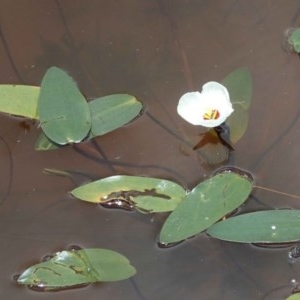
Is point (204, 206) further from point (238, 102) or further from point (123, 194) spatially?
point (238, 102)

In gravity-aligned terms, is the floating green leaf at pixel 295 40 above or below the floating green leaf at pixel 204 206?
above

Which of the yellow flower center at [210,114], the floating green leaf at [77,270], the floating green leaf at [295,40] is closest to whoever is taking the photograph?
the floating green leaf at [77,270]

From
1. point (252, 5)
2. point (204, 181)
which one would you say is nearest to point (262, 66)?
point (252, 5)

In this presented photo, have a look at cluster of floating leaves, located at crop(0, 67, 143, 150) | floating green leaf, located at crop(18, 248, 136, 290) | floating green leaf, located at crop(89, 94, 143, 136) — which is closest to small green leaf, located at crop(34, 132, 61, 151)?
cluster of floating leaves, located at crop(0, 67, 143, 150)

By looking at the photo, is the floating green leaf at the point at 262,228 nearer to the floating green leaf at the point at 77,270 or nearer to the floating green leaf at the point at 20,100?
the floating green leaf at the point at 77,270

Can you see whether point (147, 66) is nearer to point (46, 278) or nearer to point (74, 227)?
point (74, 227)

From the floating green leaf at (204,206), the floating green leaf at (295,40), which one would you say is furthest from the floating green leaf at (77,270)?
the floating green leaf at (295,40)
